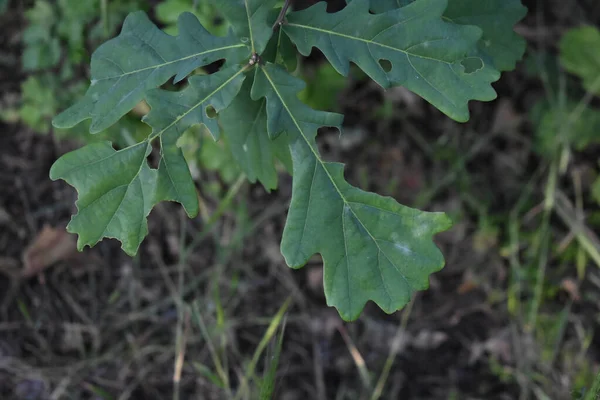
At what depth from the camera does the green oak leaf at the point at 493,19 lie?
2.01 metres

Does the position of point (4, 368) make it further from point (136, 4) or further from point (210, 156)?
point (136, 4)

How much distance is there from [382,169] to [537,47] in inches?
43.9

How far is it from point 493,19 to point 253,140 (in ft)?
2.93

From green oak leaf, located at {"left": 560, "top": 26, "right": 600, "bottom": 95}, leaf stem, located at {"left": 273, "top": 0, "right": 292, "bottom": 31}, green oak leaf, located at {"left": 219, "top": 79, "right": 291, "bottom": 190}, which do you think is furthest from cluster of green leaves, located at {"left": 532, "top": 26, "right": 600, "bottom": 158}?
leaf stem, located at {"left": 273, "top": 0, "right": 292, "bottom": 31}

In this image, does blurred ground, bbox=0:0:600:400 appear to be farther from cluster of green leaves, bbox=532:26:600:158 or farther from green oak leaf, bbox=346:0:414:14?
green oak leaf, bbox=346:0:414:14

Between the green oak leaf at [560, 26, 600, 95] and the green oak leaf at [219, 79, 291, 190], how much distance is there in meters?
1.86

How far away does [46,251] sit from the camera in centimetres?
296

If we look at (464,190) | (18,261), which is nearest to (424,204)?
(464,190)

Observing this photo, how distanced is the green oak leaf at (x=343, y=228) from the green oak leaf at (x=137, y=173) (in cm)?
17

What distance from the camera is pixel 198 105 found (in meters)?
1.76

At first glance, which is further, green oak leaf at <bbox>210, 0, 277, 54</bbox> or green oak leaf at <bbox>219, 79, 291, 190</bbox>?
green oak leaf at <bbox>219, 79, 291, 190</bbox>

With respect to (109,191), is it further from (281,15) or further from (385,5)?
(385,5)

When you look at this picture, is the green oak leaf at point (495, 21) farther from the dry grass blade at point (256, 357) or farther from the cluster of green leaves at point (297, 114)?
the dry grass blade at point (256, 357)

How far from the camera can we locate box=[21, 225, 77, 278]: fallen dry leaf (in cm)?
292
